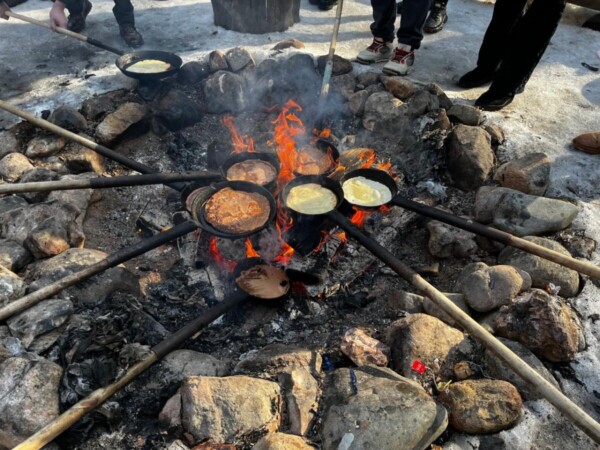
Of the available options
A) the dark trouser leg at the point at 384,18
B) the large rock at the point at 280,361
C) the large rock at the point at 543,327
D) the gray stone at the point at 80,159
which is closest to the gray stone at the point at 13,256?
A: the gray stone at the point at 80,159

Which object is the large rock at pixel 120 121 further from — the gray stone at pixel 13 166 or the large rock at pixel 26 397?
the large rock at pixel 26 397

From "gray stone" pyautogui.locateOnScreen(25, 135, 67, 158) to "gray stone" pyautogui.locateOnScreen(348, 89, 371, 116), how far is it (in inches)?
164

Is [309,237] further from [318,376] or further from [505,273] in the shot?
[505,273]

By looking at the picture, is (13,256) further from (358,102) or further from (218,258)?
(358,102)

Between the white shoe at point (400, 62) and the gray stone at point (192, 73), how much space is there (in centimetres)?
295

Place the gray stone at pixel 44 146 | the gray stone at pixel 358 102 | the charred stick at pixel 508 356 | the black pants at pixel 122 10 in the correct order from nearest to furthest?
the charred stick at pixel 508 356, the gray stone at pixel 44 146, the gray stone at pixel 358 102, the black pants at pixel 122 10

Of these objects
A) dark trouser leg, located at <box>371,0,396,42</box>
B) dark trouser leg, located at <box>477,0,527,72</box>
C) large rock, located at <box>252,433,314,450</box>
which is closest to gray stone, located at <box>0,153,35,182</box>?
large rock, located at <box>252,433,314,450</box>

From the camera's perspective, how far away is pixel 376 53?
277 inches

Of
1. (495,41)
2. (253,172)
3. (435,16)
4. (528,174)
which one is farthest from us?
(435,16)

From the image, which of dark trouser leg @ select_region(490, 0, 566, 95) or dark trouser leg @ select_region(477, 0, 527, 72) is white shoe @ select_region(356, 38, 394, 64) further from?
dark trouser leg @ select_region(490, 0, 566, 95)

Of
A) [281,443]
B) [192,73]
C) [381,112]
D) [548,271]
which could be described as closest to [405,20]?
[381,112]

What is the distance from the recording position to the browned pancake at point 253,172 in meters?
5.02

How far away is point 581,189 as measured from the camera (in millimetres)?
5031

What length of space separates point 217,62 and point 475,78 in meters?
4.19
